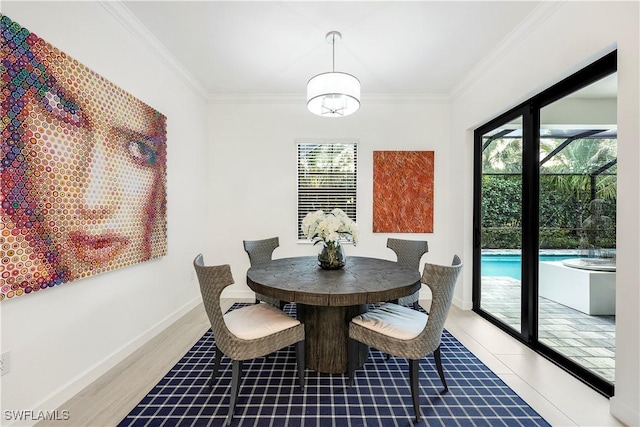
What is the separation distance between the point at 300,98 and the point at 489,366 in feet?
12.4

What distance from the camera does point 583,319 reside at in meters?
2.37

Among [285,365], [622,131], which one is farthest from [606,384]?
[285,365]

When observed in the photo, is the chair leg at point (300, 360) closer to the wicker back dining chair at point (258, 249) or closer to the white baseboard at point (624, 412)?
the wicker back dining chair at point (258, 249)

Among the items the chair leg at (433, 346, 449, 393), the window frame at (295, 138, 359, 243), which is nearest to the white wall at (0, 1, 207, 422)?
the window frame at (295, 138, 359, 243)

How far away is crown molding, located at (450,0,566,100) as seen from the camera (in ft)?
7.47

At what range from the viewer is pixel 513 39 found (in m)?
2.69

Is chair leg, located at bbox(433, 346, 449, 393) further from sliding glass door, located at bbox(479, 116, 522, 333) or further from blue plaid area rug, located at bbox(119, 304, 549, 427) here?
sliding glass door, located at bbox(479, 116, 522, 333)

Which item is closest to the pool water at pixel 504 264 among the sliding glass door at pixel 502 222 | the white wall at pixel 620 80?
the sliding glass door at pixel 502 222

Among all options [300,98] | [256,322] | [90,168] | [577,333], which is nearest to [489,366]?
[577,333]

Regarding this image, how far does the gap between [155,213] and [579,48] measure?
148 inches

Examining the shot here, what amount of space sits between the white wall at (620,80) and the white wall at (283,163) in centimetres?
148

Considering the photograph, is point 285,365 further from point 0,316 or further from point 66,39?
point 66,39

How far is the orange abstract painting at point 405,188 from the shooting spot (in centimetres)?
413

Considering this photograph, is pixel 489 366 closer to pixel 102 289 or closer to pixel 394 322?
pixel 394 322
